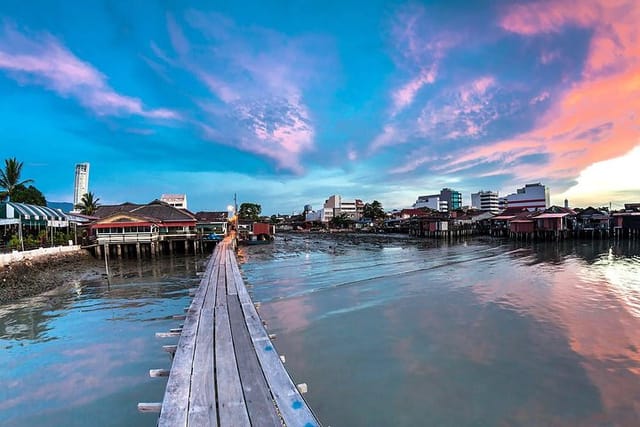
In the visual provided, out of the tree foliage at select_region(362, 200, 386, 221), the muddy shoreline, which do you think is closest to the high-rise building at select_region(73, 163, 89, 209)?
the tree foliage at select_region(362, 200, 386, 221)

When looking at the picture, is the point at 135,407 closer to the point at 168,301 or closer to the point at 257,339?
the point at 257,339

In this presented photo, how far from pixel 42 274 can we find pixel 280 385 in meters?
22.2

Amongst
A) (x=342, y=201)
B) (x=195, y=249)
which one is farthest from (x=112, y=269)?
(x=342, y=201)

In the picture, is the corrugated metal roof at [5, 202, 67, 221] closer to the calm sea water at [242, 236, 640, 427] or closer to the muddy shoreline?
the muddy shoreline

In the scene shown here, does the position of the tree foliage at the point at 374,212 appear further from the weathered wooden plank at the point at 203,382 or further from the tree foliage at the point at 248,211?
the weathered wooden plank at the point at 203,382

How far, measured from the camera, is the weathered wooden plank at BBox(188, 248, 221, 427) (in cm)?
380

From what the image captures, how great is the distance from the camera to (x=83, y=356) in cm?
839

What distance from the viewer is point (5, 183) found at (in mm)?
42375

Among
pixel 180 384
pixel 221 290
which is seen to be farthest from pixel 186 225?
pixel 180 384

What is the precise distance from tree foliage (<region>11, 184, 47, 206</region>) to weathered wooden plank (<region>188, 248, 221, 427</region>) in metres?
51.0

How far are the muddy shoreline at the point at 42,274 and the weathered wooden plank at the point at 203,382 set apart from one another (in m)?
13.1

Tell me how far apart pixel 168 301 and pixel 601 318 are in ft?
55.0

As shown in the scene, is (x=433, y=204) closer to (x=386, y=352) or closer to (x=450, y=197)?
(x=450, y=197)

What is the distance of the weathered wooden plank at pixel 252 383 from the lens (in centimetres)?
375
